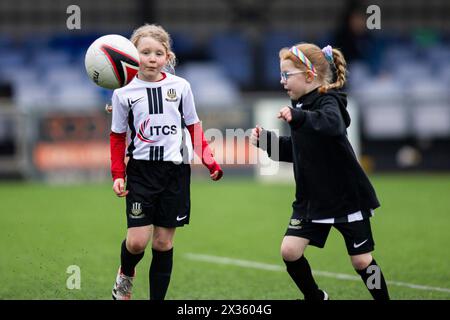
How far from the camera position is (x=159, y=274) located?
222 inches

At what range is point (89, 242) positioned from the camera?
8898 millimetres

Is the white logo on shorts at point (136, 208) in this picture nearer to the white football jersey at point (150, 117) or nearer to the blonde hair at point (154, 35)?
the white football jersey at point (150, 117)

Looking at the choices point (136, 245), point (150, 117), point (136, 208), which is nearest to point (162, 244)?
point (136, 245)

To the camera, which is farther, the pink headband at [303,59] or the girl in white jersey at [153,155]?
the girl in white jersey at [153,155]

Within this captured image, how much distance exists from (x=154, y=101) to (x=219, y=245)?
349 centimetres

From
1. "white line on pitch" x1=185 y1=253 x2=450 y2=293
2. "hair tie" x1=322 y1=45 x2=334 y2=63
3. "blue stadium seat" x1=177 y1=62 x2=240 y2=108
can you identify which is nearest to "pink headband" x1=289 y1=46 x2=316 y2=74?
"hair tie" x1=322 y1=45 x2=334 y2=63

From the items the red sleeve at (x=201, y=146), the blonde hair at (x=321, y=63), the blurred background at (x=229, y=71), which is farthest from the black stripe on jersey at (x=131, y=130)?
the blurred background at (x=229, y=71)

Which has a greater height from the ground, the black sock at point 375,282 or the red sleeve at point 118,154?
the red sleeve at point 118,154

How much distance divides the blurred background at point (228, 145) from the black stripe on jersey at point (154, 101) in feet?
4.94

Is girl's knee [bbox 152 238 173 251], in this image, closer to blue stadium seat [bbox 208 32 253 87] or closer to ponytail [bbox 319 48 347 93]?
ponytail [bbox 319 48 347 93]

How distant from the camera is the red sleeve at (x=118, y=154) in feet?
18.2

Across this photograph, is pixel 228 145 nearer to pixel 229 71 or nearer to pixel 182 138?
→ pixel 229 71

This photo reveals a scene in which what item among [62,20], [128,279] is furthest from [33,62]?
[128,279]
